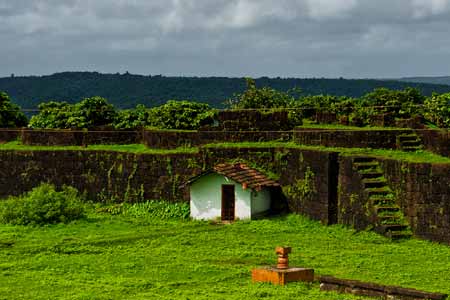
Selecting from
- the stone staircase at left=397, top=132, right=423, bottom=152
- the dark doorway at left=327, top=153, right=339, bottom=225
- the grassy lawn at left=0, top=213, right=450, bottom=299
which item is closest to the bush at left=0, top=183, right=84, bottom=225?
the grassy lawn at left=0, top=213, right=450, bottom=299

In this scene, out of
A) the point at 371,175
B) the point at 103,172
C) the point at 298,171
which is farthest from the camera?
the point at 103,172

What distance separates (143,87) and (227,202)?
106436 millimetres

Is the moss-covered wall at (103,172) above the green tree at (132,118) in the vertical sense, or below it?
below

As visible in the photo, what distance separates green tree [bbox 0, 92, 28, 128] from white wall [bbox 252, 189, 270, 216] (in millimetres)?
16461

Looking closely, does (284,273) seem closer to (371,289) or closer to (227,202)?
(371,289)

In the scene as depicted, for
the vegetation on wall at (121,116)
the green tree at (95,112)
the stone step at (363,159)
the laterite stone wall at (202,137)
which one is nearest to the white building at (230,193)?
the laterite stone wall at (202,137)

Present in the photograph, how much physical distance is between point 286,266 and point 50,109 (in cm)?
2759

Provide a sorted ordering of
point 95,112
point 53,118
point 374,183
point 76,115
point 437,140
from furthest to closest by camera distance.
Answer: point 95,112
point 76,115
point 53,118
point 437,140
point 374,183

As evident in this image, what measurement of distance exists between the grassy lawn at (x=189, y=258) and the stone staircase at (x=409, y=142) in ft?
11.2

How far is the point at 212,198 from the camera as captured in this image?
2652 cm

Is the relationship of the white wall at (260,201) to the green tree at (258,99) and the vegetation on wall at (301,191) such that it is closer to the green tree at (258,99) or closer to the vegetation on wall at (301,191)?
the vegetation on wall at (301,191)

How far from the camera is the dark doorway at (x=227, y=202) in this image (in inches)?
1032

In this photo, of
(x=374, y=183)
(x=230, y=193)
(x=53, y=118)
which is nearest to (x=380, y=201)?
→ (x=374, y=183)

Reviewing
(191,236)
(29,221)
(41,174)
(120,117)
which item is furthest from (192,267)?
(120,117)
